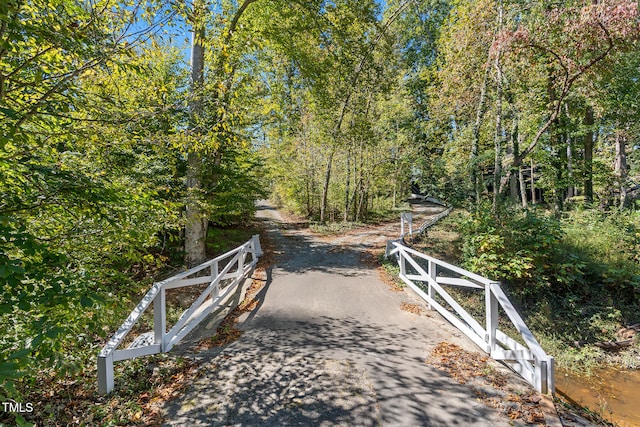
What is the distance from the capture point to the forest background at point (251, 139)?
241cm

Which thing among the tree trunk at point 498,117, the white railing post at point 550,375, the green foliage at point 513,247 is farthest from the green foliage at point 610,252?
the white railing post at point 550,375

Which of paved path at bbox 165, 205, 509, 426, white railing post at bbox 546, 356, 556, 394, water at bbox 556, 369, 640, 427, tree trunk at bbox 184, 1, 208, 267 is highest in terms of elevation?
tree trunk at bbox 184, 1, 208, 267

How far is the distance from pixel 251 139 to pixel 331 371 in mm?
7500

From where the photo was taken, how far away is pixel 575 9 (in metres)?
6.76

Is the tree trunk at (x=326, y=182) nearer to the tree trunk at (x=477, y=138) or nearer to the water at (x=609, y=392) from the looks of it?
the tree trunk at (x=477, y=138)

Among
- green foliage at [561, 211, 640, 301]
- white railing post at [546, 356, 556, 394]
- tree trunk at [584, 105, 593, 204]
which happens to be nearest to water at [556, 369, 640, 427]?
white railing post at [546, 356, 556, 394]

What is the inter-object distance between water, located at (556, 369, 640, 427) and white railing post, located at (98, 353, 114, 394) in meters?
5.33

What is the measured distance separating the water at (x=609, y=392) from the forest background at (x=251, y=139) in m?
0.48

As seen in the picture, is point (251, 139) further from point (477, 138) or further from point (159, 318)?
point (477, 138)

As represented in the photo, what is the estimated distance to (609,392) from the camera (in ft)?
15.1

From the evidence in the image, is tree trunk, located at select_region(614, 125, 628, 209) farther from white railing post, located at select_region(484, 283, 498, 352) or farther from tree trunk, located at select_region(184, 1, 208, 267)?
tree trunk, located at select_region(184, 1, 208, 267)

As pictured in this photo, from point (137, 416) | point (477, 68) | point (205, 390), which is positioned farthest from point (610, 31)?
point (137, 416)

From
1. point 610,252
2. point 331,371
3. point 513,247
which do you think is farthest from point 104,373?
point 610,252

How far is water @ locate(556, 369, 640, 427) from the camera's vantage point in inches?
157
